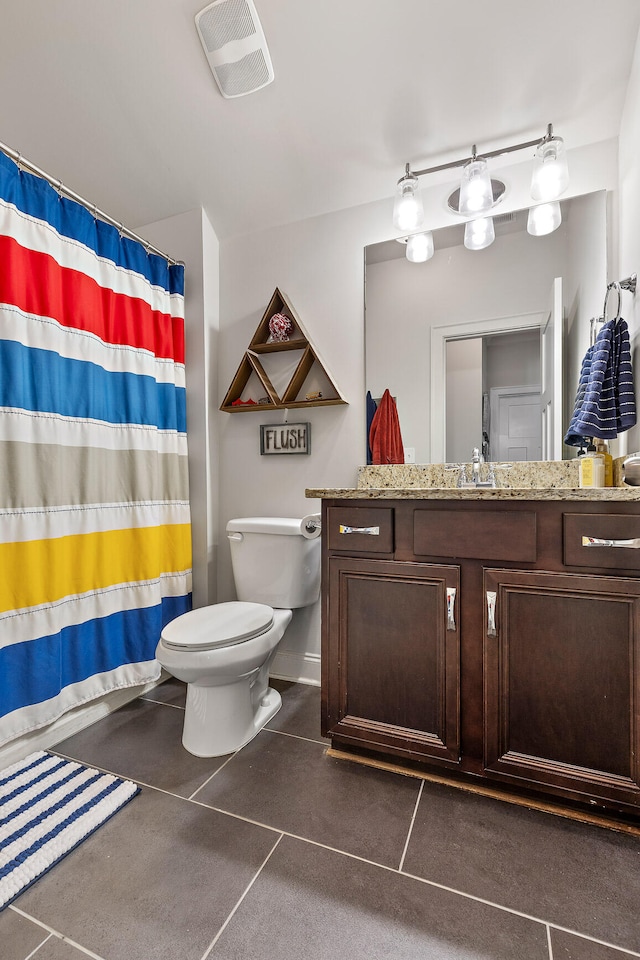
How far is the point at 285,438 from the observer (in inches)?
83.4

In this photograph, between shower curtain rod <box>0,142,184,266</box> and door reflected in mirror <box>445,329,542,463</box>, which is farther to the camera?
door reflected in mirror <box>445,329,542,463</box>

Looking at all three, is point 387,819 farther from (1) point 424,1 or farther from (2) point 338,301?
(1) point 424,1

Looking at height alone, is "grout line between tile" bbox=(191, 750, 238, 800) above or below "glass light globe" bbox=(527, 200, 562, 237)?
below

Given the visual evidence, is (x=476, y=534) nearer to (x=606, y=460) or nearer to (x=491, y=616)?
(x=491, y=616)

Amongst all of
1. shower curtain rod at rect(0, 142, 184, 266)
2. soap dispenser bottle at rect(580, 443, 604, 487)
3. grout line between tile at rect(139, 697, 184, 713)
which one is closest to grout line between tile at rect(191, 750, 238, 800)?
grout line between tile at rect(139, 697, 184, 713)

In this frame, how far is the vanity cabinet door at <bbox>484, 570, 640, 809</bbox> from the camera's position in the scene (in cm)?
114

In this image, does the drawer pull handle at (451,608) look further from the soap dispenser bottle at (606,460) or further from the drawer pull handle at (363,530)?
the soap dispenser bottle at (606,460)

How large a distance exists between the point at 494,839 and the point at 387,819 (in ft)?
0.89

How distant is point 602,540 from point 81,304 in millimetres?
1827

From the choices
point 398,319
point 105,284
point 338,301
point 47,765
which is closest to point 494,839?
point 47,765

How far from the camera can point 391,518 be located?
1.38 meters

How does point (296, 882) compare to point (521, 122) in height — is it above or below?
below

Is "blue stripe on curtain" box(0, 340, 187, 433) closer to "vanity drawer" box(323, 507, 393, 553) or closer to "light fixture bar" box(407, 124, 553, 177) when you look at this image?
"vanity drawer" box(323, 507, 393, 553)

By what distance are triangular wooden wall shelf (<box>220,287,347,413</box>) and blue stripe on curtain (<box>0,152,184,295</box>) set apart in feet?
1.45
